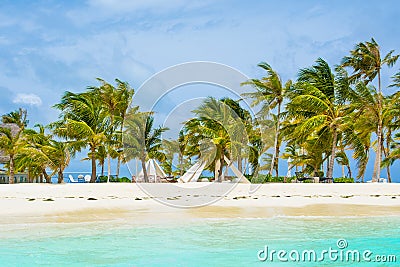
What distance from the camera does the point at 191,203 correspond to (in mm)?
14836

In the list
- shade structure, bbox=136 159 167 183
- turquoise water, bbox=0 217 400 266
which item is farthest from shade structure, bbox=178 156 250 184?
turquoise water, bbox=0 217 400 266

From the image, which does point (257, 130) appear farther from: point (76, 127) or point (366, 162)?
point (76, 127)

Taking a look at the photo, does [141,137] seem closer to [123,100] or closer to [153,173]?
[123,100]

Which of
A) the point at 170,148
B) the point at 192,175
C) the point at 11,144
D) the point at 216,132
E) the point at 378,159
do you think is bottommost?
the point at 192,175

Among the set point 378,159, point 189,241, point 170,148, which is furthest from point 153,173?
point 189,241

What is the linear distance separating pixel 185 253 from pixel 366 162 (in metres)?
22.0

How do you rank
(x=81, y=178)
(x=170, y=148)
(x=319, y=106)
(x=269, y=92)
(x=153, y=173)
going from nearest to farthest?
(x=319, y=106) < (x=269, y=92) < (x=153, y=173) < (x=81, y=178) < (x=170, y=148)

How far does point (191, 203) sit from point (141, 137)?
11.8 meters

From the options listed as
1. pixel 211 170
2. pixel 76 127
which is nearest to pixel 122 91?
pixel 76 127

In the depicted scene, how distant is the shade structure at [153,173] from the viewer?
26641mm

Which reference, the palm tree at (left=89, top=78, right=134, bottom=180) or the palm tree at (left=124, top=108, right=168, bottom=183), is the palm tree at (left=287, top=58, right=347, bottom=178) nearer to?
the palm tree at (left=124, top=108, right=168, bottom=183)

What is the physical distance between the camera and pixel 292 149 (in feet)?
108

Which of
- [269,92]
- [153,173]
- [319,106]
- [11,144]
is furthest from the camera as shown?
[153,173]

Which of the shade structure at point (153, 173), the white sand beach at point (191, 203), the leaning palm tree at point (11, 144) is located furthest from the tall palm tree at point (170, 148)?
the white sand beach at point (191, 203)
